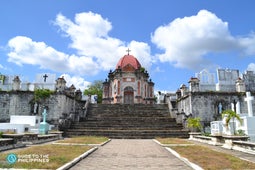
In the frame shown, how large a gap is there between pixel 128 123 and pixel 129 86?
624 inches

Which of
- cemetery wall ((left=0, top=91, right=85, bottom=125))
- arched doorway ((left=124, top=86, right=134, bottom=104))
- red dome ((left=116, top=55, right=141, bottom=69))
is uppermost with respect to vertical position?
red dome ((left=116, top=55, right=141, bottom=69))

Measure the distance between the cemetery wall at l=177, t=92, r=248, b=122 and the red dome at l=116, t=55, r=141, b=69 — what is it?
57.9 ft

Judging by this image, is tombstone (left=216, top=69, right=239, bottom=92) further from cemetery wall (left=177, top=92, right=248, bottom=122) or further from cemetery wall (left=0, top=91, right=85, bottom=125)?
cemetery wall (left=0, top=91, right=85, bottom=125)

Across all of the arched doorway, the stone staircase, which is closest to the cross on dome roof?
the arched doorway

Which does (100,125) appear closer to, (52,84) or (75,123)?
(75,123)

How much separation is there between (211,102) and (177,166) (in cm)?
1823

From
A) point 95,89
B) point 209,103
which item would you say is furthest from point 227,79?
point 95,89

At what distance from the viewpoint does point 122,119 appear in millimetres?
23219

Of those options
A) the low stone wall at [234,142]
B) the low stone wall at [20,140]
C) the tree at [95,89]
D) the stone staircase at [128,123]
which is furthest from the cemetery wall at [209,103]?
the tree at [95,89]

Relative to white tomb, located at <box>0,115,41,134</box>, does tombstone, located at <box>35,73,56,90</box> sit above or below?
Result: above

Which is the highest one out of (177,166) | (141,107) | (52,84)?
(52,84)

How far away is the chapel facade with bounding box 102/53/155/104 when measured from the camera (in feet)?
122

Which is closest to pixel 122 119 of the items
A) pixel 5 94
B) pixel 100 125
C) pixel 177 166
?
pixel 100 125

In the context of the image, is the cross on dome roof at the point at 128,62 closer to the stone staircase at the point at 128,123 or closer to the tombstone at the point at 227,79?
the stone staircase at the point at 128,123
